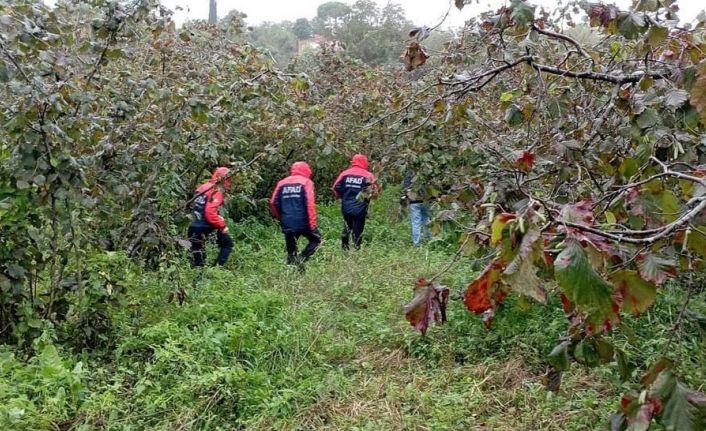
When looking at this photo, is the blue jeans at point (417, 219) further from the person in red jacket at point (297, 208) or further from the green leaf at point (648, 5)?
the green leaf at point (648, 5)

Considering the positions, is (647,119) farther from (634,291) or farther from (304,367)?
(304,367)

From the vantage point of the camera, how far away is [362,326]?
5004mm

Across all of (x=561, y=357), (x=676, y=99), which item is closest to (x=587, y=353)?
(x=561, y=357)

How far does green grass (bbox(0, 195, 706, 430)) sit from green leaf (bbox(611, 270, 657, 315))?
1.96 metres

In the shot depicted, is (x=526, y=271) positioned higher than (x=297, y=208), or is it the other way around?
(x=526, y=271)

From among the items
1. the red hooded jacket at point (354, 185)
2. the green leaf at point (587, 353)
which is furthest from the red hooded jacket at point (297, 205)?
the green leaf at point (587, 353)

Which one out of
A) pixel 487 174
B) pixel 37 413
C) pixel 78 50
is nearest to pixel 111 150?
pixel 78 50

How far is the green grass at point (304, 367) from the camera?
357 cm

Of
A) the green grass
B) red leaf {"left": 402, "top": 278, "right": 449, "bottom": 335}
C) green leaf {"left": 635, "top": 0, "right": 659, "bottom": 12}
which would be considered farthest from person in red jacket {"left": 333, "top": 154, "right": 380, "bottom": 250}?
red leaf {"left": 402, "top": 278, "right": 449, "bottom": 335}

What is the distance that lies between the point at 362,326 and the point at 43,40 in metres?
2.91

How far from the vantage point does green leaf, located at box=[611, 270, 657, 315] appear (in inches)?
61.1

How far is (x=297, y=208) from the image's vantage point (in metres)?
7.39

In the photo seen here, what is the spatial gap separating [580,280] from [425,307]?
501 mm

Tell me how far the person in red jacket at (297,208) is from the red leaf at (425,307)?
18.3 ft
